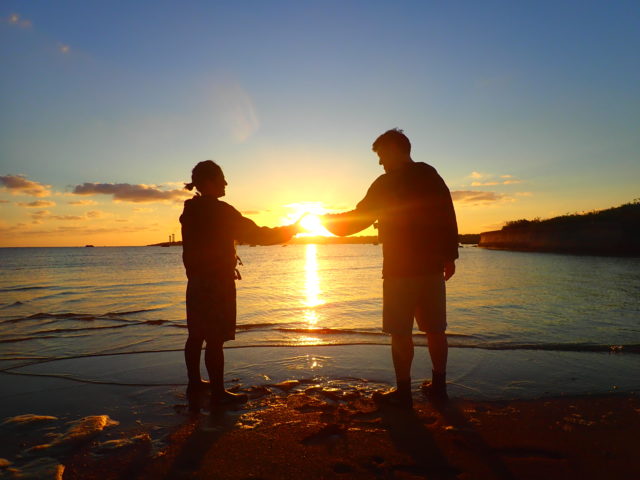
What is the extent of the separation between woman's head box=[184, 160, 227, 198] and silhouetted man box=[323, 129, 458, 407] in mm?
1612

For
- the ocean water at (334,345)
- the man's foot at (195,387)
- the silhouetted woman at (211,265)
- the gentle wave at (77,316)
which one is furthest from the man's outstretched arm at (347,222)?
the gentle wave at (77,316)

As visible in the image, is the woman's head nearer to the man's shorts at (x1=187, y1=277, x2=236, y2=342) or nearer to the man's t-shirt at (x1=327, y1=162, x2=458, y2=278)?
the man's shorts at (x1=187, y1=277, x2=236, y2=342)

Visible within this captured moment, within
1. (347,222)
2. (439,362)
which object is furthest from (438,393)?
(347,222)

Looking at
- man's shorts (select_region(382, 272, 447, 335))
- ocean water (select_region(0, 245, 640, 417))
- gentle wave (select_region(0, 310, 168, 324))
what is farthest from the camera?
gentle wave (select_region(0, 310, 168, 324))

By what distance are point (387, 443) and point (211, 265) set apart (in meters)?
2.18

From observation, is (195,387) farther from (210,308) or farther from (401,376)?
(401,376)

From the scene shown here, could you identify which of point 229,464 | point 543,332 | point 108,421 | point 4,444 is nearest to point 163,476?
point 229,464

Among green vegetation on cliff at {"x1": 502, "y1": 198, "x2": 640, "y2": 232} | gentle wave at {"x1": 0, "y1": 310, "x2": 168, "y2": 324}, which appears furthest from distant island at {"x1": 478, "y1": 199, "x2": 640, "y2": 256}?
gentle wave at {"x1": 0, "y1": 310, "x2": 168, "y2": 324}

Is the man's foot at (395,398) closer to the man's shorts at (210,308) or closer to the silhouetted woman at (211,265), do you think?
the silhouetted woman at (211,265)

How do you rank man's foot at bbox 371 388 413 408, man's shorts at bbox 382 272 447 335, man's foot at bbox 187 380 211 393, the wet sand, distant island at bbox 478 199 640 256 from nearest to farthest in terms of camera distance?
1. the wet sand
2. man's foot at bbox 371 388 413 408
3. man's shorts at bbox 382 272 447 335
4. man's foot at bbox 187 380 211 393
5. distant island at bbox 478 199 640 256

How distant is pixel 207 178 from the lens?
3.86 metres

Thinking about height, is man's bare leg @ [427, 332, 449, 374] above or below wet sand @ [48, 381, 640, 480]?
above

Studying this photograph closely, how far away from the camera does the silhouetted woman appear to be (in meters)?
3.79

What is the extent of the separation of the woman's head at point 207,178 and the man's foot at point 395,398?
8.42 ft
